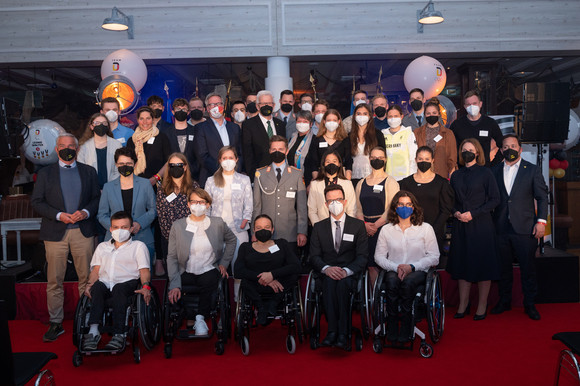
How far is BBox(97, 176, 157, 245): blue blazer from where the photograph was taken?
15.0 ft

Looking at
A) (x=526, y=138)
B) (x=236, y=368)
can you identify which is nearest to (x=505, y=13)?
(x=526, y=138)

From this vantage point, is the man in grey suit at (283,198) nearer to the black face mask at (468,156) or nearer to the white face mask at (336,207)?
the white face mask at (336,207)

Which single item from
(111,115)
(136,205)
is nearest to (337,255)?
(136,205)

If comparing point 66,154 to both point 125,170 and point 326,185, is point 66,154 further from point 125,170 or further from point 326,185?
point 326,185

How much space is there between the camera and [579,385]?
3.35m

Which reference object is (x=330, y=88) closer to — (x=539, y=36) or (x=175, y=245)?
(x=539, y=36)

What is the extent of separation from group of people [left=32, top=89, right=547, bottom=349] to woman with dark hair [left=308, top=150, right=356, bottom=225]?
12mm

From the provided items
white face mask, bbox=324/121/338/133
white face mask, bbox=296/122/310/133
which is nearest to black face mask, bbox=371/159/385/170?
white face mask, bbox=324/121/338/133

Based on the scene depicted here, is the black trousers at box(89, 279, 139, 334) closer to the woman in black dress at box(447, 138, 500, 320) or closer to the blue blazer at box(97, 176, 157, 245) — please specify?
the blue blazer at box(97, 176, 157, 245)

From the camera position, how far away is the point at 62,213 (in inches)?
179

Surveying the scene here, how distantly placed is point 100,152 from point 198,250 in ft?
4.98

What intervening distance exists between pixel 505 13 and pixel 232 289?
568cm

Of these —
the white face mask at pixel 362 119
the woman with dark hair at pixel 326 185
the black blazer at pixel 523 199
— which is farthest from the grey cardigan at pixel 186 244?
the black blazer at pixel 523 199

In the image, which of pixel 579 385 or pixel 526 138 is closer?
pixel 579 385
